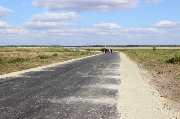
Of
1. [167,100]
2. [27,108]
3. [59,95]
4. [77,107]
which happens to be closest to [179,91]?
[167,100]

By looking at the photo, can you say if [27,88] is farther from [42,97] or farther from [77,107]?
[77,107]

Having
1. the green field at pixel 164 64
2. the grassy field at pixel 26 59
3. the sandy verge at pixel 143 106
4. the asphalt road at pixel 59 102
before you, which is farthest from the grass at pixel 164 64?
the grassy field at pixel 26 59

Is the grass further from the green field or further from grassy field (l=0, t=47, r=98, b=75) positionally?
grassy field (l=0, t=47, r=98, b=75)

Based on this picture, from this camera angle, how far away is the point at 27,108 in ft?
37.6

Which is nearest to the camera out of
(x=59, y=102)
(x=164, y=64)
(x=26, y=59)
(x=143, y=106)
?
(x=143, y=106)

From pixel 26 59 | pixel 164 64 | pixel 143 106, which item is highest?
pixel 143 106

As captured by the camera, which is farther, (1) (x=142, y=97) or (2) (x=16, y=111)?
(1) (x=142, y=97)

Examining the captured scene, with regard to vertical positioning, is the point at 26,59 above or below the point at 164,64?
below

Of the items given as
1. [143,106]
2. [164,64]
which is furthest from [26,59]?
[143,106]

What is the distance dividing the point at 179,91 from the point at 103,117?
8.30 meters

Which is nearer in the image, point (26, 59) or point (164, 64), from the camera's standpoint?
point (164, 64)

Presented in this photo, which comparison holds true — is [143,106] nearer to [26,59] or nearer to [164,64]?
[164,64]

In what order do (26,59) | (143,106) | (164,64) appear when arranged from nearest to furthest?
(143,106), (164,64), (26,59)

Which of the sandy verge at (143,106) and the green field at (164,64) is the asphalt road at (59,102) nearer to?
the sandy verge at (143,106)
